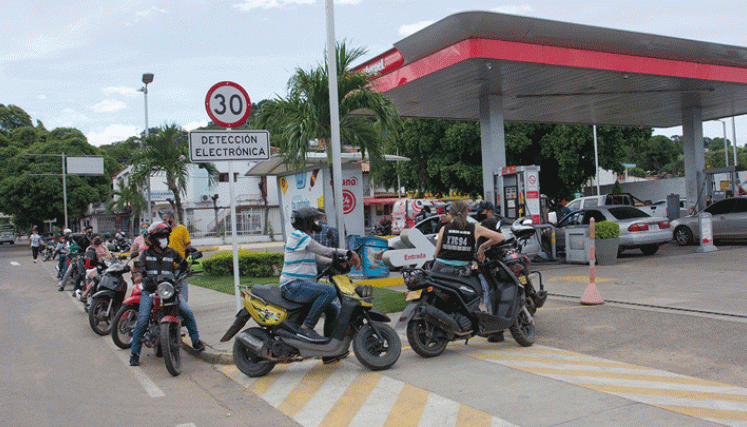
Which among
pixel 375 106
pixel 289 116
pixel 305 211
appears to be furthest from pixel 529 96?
pixel 305 211

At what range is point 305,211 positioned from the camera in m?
6.07

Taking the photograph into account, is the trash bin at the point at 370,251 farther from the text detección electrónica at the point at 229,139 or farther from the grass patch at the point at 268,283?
the text detección electrónica at the point at 229,139

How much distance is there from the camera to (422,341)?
6465 mm

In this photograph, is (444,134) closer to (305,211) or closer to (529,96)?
(529,96)

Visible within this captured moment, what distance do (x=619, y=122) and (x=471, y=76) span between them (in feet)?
46.6

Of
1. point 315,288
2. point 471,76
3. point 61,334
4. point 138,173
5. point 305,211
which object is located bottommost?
point 61,334

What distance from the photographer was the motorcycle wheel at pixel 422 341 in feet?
20.9

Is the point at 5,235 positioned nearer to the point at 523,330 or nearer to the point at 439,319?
the point at 439,319

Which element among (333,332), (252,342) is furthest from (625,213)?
(252,342)

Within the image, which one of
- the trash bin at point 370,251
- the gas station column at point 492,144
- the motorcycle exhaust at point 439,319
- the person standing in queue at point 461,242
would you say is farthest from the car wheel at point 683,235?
the motorcycle exhaust at point 439,319

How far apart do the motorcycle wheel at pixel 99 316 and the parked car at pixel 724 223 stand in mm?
17015

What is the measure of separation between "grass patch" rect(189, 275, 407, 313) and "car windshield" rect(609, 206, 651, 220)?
306 inches

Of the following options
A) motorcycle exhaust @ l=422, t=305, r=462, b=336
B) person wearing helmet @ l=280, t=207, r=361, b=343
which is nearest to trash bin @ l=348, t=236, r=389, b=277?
motorcycle exhaust @ l=422, t=305, r=462, b=336

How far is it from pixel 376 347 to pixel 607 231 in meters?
9.97
